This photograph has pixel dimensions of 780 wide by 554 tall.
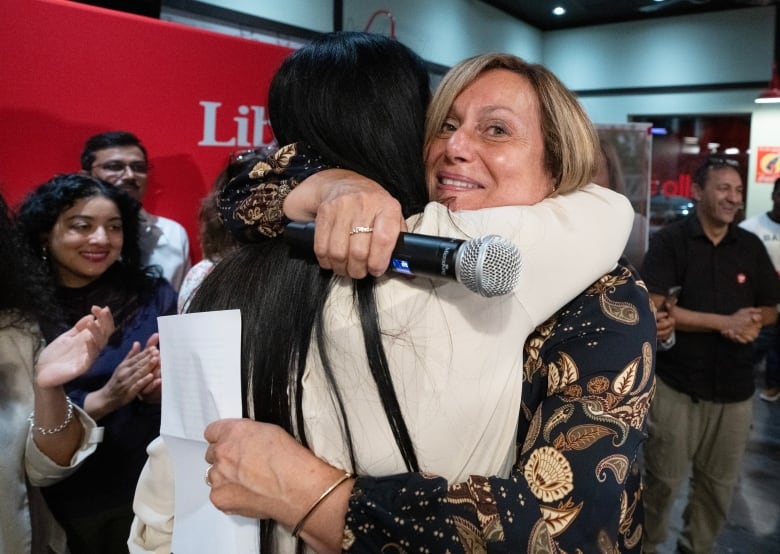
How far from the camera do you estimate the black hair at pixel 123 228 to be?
6.59 ft

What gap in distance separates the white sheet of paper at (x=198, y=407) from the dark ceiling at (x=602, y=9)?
6724 millimetres

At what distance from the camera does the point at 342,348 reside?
691 mm

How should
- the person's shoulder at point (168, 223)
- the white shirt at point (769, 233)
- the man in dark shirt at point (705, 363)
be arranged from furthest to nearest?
1. the white shirt at point (769, 233)
2. the person's shoulder at point (168, 223)
3. the man in dark shirt at point (705, 363)

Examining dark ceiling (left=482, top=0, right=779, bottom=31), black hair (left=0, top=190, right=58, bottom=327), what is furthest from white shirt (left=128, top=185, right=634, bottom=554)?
dark ceiling (left=482, top=0, right=779, bottom=31)

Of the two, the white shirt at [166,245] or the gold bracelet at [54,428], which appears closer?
the gold bracelet at [54,428]

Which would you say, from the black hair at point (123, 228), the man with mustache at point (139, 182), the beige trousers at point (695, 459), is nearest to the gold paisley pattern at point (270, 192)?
the black hair at point (123, 228)

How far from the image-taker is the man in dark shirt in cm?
256

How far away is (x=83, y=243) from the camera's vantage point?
6.62 feet

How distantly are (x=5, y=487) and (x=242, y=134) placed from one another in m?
2.00

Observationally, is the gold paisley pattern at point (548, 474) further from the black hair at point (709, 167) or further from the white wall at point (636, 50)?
the white wall at point (636, 50)

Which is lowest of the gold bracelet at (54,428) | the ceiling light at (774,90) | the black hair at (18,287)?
the gold bracelet at (54,428)

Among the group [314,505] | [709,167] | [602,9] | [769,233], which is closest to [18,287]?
[314,505]

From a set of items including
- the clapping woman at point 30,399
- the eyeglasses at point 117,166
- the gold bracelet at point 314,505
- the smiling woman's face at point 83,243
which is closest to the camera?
the gold bracelet at point 314,505

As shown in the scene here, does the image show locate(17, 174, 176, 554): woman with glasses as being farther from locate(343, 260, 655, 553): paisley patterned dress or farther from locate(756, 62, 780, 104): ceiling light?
locate(756, 62, 780, 104): ceiling light
